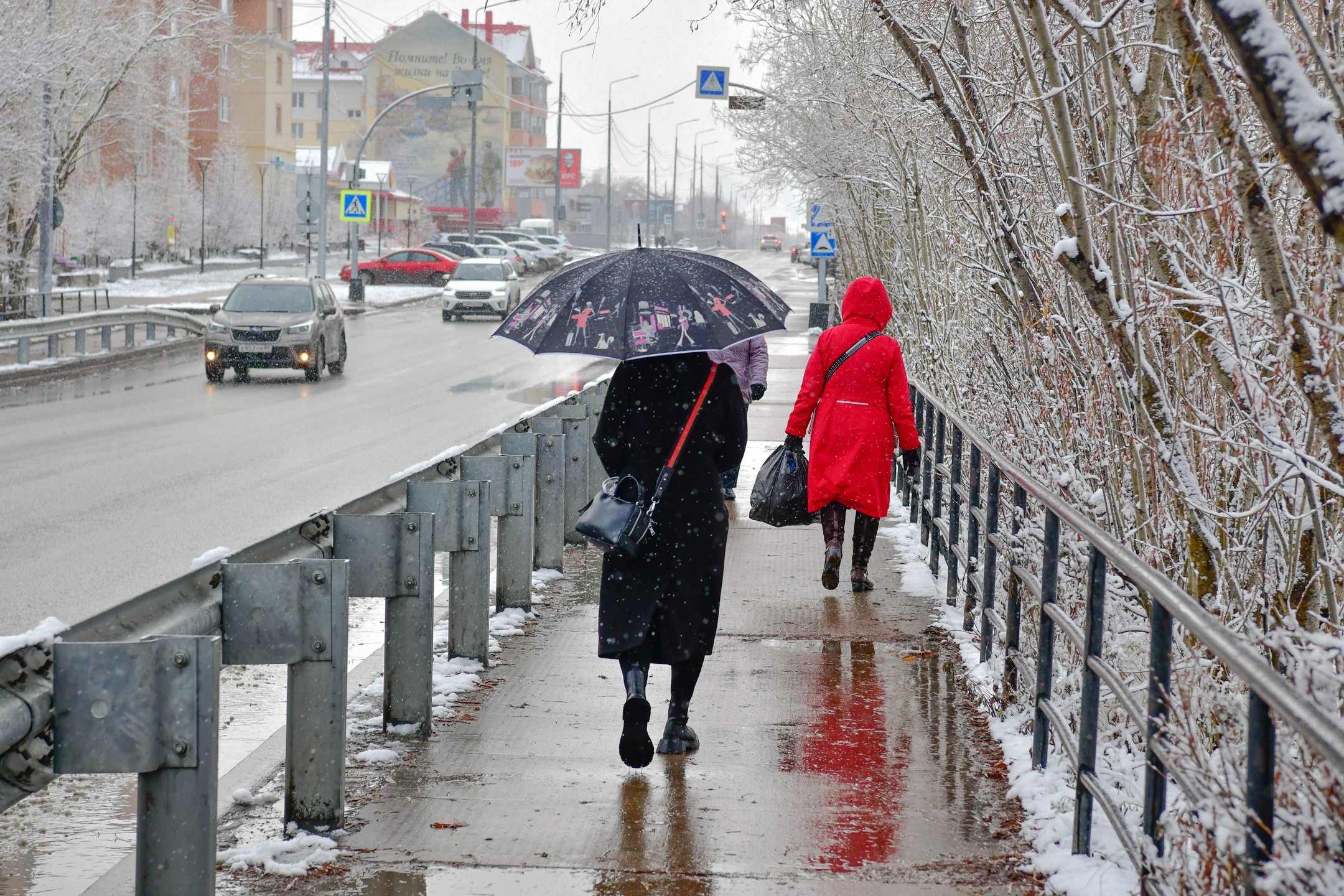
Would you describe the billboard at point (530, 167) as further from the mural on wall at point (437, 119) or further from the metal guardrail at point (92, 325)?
the metal guardrail at point (92, 325)

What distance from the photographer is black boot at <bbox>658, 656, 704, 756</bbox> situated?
212 inches

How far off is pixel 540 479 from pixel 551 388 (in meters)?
14.9

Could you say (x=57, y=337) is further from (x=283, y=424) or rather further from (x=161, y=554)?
(x=161, y=554)

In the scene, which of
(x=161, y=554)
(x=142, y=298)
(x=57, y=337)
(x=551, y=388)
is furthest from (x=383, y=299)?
(x=161, y=554)

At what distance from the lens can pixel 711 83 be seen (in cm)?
2581

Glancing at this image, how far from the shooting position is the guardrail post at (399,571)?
209 inches

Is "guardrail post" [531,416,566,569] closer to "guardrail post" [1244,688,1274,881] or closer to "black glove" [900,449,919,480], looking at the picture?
"black glove" [900,449,919,480]

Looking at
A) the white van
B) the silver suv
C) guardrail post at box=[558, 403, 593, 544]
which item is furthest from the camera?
the white van

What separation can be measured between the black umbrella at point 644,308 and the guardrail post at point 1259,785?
2.78m

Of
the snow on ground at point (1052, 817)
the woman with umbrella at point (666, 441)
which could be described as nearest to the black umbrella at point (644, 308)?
the woman with umbrella at point (666, 441)

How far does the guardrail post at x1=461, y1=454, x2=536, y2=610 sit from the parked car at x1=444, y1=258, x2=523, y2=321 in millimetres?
32683

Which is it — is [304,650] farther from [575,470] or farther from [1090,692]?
[575,470]

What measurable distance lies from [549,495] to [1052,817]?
4664 mm

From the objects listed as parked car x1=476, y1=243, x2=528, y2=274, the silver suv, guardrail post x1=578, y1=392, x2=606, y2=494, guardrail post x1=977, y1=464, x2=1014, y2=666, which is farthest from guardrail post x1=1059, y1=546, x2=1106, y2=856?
parked car x1=476, y1=243, x2=528, y2=274
